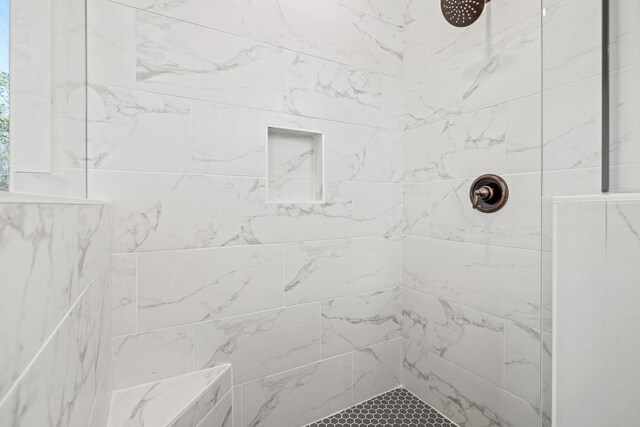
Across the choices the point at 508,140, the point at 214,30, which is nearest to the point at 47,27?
the point at 214,30

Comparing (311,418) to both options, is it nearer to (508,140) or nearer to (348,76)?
(508,140)

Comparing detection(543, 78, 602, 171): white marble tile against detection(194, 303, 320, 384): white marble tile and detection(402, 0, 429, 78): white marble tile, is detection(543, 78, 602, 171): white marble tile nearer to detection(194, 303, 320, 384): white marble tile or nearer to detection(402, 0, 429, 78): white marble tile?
detection(402, 0, 429, 78): white marble tile

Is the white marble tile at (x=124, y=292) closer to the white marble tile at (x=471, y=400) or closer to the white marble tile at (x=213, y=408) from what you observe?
the white marble tile at (x=213, y=408)

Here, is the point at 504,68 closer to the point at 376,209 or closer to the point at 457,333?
the point at 376,209

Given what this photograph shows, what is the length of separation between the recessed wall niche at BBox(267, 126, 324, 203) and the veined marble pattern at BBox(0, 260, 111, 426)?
0.77 meters

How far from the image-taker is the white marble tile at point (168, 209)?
3.21 feet

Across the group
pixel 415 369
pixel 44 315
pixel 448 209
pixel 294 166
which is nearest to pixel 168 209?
pixel 294 166

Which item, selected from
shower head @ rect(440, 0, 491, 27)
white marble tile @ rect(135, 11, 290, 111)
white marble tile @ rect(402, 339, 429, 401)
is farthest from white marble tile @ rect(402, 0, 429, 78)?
white marble tile @ rect(402, 339, 429, 401)

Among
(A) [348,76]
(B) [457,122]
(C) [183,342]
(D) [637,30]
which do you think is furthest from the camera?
(A) [348,76]

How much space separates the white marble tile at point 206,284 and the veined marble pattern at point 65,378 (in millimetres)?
369

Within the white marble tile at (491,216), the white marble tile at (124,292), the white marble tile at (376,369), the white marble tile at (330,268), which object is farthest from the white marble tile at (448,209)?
the white marble tile at (124,292)

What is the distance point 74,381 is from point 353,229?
1.15 meters

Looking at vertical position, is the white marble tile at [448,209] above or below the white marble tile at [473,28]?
below

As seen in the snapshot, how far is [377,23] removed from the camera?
4.89 ft
